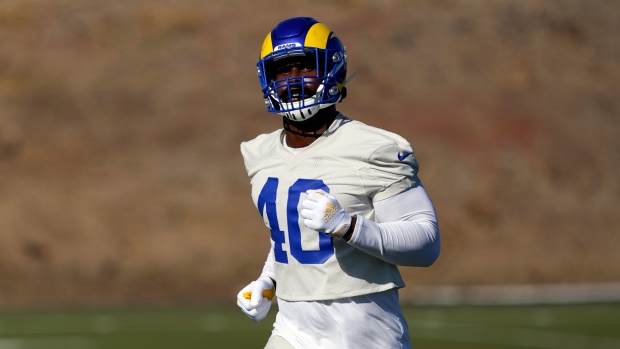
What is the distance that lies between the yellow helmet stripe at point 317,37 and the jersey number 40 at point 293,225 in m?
0.56

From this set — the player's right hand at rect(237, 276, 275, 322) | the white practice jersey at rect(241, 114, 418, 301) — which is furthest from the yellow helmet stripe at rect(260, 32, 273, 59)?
the player's right hand at rect(237, 276, 275, 322)

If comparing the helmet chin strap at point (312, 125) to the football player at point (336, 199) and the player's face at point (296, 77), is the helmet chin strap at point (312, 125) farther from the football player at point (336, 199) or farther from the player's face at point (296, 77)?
the player's face at point (296, 77)

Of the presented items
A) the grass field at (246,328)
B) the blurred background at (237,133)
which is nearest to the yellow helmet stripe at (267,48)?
the grass field at (246,328)

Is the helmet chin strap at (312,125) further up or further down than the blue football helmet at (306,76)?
further down

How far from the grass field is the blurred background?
3.38 meters

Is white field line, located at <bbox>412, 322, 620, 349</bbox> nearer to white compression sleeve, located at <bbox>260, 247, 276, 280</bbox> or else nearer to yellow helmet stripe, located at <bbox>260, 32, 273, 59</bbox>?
white compression sleeve, located at <bbox>260, 247, 276, 280</bbox>

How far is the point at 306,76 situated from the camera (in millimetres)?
4477

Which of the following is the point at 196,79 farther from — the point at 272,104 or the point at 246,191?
the point at 272,104

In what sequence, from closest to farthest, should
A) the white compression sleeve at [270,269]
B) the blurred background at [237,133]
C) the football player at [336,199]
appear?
1. the football player at [336,199]
2. the white compression sleeve at [270,269]
3. the blurred background at [237,133]

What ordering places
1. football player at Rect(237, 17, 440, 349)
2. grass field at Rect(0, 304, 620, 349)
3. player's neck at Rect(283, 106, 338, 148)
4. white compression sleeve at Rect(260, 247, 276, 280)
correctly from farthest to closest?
grass field at Rect(0, 304, 620, 349) < white compression sleeve at Rect(260, 247, 276, 280) < player's neck at Rect(283, 106, 338, 148) < football player at Rect(237, 17, 440, 349)

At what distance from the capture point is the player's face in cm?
444

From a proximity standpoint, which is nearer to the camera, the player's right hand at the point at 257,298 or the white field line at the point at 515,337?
the player's right hand at the point at 257,298

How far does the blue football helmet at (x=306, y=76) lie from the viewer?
175 inches

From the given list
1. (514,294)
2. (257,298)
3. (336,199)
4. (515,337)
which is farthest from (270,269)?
(514,294)
